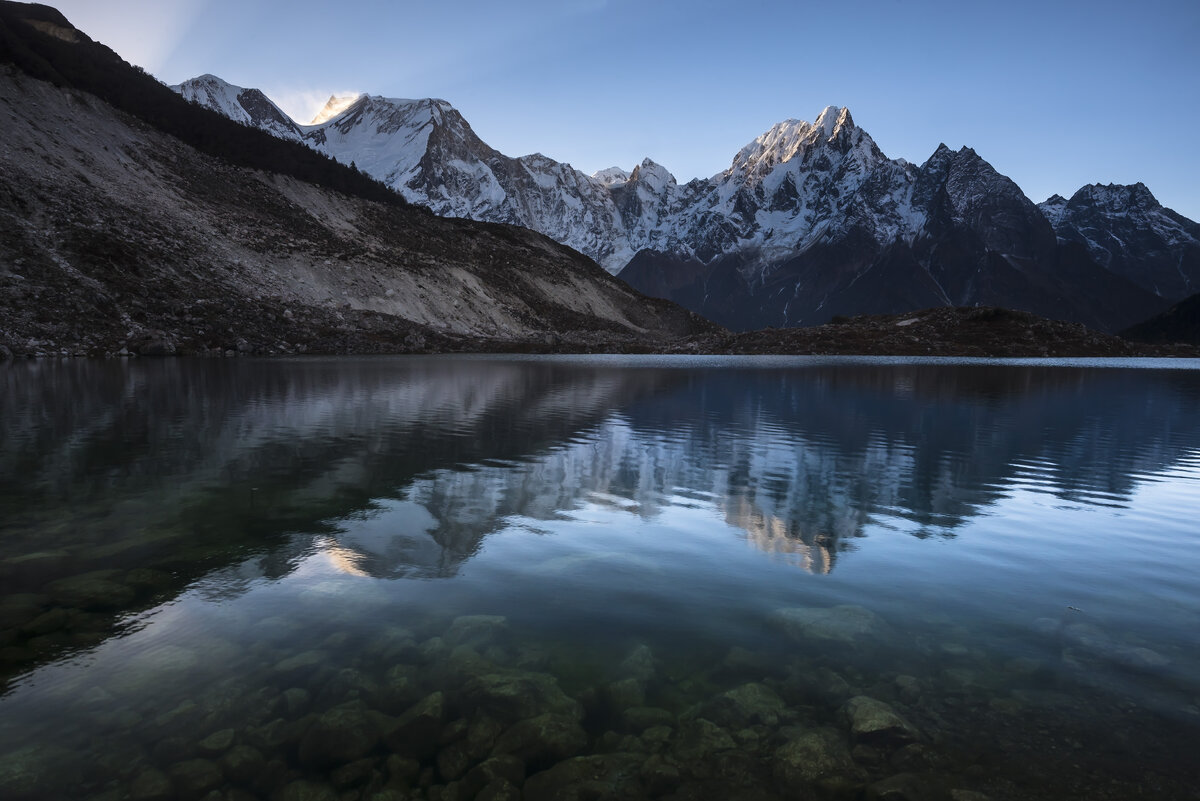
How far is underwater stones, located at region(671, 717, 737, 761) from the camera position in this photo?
7059 mm

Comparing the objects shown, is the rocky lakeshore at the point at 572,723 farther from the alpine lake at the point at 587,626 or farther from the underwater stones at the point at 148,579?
the underwater stones at the point at 148,579

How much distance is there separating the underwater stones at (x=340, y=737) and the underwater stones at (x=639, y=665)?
10.4 feet

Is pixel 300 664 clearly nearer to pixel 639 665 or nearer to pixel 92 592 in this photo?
pixel 639 665

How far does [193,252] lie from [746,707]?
396 feet

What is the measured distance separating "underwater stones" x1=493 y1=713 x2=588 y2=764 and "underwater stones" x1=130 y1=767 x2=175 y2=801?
3088 mm

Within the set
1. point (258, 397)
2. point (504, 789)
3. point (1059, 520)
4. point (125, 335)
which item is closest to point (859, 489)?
point (1059, 520)

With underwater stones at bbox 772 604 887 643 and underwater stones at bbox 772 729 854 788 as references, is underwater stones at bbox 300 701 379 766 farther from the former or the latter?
underwater stones at bbox 772 604 887 643

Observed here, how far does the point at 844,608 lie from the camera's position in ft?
35.9

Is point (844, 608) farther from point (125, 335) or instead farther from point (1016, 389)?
point (125, 335)

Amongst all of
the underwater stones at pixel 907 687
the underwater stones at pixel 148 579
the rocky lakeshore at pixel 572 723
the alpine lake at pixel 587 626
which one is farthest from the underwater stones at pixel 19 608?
the underwater stones at pixel 907 687

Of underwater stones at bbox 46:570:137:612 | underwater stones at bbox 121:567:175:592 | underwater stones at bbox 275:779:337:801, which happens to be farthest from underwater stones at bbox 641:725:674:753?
underwater stones at bbox 121:567:175:592

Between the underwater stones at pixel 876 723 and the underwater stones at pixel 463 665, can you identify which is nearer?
the underwater stones at pixel 876 723

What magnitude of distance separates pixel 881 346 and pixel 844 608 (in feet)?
505

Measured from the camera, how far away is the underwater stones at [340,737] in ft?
22.7
